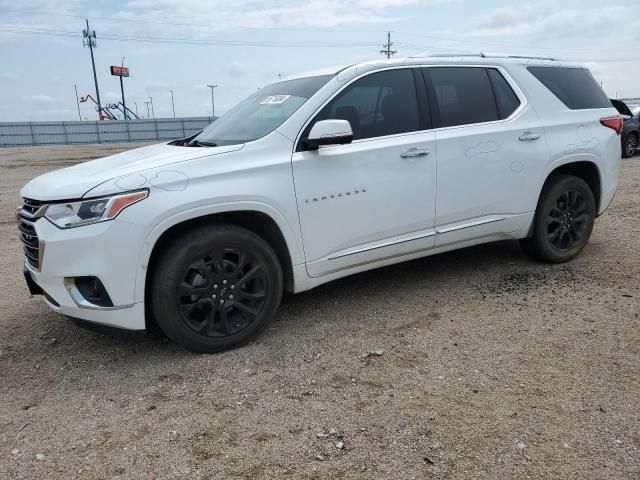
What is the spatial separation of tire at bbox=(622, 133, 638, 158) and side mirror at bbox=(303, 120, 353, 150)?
13386 mm

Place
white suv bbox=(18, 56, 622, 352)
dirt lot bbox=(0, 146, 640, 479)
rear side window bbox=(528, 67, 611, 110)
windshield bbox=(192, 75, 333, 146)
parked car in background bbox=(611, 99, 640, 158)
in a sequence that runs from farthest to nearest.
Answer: parked car in background bbox=(611, 99, 640, 158) → rear side window bbox=(528, 67, 611, 110) → windshield bbox=(192, 75, 333, 146) → white suv bbox=(18, 56, 622, 352) → dirt lot bbox=(0, 146, 640, 479)

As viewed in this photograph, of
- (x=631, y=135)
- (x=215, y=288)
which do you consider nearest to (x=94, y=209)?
(x=215, y=288)

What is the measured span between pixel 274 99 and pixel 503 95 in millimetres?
1949

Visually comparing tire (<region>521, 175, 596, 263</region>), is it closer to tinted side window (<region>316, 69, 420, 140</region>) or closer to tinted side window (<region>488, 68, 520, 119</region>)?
tinted side window (<region>488, 68, 520, 119</region>)

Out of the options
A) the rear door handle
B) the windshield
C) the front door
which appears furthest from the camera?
the rear door handle

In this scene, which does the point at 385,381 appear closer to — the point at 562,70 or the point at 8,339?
the point at 8,339

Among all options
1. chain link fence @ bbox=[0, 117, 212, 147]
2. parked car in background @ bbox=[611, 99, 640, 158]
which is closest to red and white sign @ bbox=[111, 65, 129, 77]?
chain link fence @ bbox=[0, 117, 212, 147]

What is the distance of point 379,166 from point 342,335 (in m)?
1.22

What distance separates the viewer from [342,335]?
359cm

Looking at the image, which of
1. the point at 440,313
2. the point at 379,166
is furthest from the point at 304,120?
the point at 440,313

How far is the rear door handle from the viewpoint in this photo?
14.1ft

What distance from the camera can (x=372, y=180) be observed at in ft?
12.0

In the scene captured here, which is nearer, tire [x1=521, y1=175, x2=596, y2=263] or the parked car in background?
tire [x1=521, y1=175, x2=596, y2=263]

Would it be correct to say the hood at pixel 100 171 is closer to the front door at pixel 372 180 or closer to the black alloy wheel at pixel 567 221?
the front door at pixel 372 180
